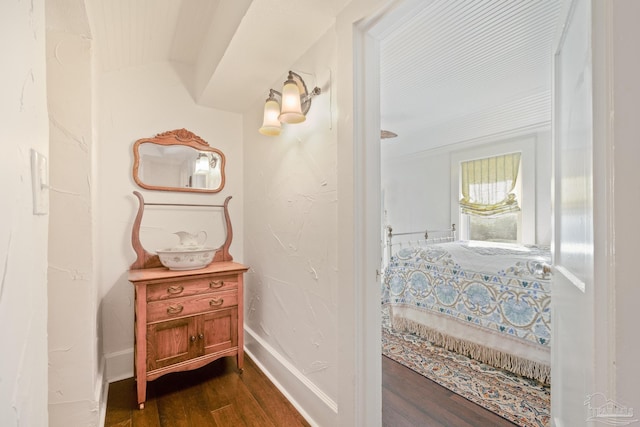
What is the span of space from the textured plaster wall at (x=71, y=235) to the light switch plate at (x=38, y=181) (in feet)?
2.74

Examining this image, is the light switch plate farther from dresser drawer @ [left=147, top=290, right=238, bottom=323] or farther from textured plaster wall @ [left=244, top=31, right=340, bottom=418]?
dresser drawer @ [left=147, top=290, right=238, bottom=323]

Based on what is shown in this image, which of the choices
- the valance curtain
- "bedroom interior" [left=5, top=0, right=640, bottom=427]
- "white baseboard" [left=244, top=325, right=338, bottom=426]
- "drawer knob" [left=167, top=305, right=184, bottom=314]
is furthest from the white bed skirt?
the valance curtain

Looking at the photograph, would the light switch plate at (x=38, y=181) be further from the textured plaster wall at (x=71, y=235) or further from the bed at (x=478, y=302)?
the bed at (x=478, y=302)

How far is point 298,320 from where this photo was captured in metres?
1.75

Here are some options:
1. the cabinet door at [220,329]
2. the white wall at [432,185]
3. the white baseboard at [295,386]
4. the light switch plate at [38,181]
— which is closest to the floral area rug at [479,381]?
the white baseboard at [295,386]

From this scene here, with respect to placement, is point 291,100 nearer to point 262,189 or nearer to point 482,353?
point 262,189

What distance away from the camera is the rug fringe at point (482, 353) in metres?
1.91

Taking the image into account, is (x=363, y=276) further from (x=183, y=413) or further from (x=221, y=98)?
(x=221, y=98)

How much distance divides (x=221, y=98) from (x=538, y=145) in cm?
408

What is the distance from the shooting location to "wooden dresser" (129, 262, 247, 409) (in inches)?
68.2

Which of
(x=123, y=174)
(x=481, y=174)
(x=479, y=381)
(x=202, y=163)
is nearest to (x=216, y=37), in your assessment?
(x=202, y=163)

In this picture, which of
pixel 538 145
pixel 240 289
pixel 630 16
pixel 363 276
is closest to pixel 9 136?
pixel 630 16

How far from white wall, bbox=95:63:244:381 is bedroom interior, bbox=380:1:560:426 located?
172 cm

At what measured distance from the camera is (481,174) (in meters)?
4.44
